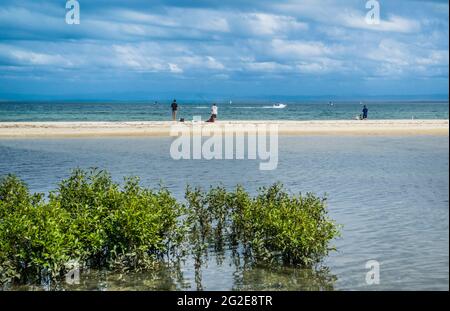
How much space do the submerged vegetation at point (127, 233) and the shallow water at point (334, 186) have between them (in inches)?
21.0

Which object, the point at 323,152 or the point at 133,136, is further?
the point at 133,136

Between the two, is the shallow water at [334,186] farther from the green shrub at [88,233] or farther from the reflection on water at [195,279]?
the green shrub at [88,233]

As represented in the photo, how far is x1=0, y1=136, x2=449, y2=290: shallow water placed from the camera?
13984mm

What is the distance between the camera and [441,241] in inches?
649
